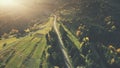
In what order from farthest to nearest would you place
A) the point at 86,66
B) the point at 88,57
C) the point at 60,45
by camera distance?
the point at 60,45 → the point at 88,57 → the point at 86,66

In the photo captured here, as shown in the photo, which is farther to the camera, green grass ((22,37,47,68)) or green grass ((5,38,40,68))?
green grass ((5,38,40,68))

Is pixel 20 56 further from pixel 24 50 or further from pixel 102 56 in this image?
pixel 102 56

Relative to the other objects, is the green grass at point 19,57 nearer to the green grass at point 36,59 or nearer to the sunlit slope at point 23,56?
the sunlit slope at point 23,56

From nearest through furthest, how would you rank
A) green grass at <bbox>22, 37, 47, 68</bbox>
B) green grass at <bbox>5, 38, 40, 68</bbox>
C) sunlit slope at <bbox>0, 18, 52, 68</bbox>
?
green grass at <bbox>22, 37, 47, 68</bbox> → sunlit slope at <bbox>0, 18, 52, 68</bbox> → green grass at <bbox>5, 38, 40, 68</bbox>

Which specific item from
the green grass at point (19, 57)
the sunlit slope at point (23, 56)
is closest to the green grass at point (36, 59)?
the sunlit slope at point (23, 56)

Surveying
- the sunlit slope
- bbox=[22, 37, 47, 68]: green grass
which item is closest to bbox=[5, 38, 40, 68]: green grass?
the sunlit slope

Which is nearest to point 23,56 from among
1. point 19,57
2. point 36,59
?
point 19,57

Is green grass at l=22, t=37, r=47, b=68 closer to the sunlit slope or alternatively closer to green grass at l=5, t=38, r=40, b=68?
the sunlit slope

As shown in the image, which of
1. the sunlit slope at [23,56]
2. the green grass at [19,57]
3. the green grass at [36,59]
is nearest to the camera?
the green grass at [36,59]

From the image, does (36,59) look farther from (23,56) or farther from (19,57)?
(19,57)

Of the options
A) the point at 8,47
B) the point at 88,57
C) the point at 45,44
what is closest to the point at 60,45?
the point at 45,44

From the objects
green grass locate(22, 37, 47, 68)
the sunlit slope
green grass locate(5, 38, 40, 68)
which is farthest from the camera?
green grass locate(5, 38, 40, 68)
